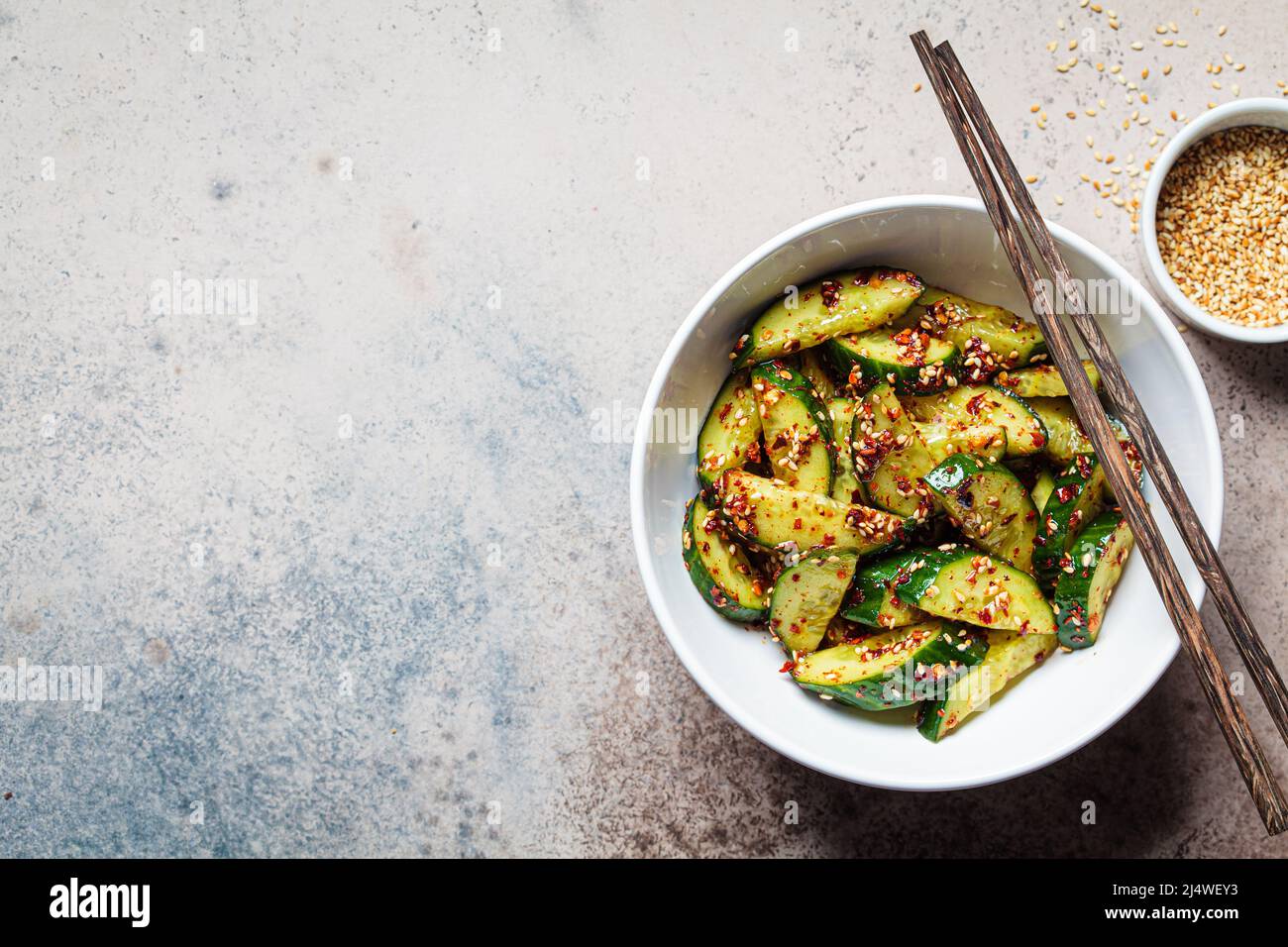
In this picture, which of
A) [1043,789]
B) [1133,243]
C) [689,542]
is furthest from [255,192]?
[1043,789]

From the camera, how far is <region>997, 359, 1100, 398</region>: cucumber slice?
1.60 metres

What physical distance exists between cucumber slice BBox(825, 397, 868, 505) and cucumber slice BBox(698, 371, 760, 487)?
0.13 meters

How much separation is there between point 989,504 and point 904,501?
0.42ft

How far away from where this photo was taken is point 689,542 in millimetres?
1646

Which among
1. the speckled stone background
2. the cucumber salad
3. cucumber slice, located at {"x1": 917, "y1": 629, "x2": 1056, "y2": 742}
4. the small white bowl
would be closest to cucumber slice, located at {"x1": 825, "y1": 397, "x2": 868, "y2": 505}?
the cucumber salad

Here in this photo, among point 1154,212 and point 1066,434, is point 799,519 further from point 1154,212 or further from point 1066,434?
point 1154,212

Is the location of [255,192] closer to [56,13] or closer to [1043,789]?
[56,13]

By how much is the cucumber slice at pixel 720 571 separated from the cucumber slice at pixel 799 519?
0.06 meters

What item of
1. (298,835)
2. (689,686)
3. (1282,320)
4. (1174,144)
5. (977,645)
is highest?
(1174,144)

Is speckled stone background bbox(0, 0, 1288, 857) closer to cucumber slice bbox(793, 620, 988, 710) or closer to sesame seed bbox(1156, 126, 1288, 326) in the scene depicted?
sesame seed bbox(1156, 126, 1288, 326)

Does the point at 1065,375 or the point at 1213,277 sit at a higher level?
the point at 1213,277

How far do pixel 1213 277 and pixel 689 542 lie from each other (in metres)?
1.12

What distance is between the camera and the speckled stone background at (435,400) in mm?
1934

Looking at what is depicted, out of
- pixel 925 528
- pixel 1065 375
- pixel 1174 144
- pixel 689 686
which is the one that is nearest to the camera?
pixel 1065 375
